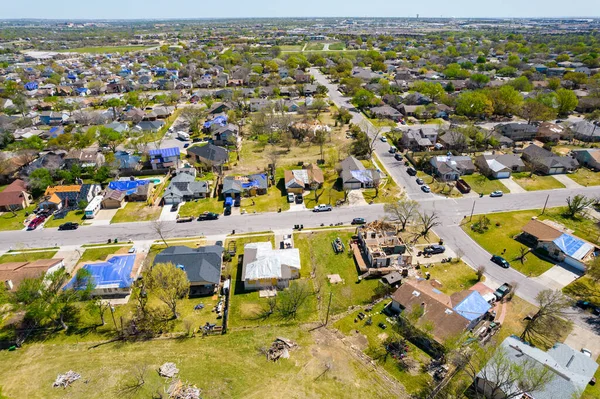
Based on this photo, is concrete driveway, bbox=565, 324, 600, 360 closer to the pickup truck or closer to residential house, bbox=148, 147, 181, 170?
the pickup truck

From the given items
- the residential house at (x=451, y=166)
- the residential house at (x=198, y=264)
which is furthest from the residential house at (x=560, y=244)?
the residential house at (x=198, y=264)

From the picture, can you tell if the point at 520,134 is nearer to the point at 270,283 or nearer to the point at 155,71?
the point at 270,283

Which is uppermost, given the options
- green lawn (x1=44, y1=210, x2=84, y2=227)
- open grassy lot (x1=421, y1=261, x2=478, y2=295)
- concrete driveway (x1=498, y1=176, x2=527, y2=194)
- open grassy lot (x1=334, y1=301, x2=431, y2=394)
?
concrete driveway (x1=498, y1=176, x2=527, y2=194)

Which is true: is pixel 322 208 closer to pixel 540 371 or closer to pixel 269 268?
pixel 269 268

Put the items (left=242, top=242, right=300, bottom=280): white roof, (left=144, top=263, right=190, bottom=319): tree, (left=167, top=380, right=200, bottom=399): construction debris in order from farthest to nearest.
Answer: (left=242, top=242, right=300, bottom=280): white roof
(left=144, top=263, right=190, bottom=319): tree
(left=167, top=380, right=200, bottom=399): construction debris

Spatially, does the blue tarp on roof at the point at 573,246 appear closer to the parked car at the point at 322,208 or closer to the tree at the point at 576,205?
the tree at the point at 576,205

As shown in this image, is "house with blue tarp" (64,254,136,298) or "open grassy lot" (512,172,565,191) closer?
"house with blue tarp" (64,254,136,298)

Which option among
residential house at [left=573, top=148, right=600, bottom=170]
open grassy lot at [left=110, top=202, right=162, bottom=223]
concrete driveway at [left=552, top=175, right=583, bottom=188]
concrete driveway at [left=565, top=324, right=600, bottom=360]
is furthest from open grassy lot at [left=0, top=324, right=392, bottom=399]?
residential house at [left=573, top=148, right=600, bottom=170]

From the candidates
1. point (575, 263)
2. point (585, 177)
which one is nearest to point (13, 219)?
point (575, 263)
